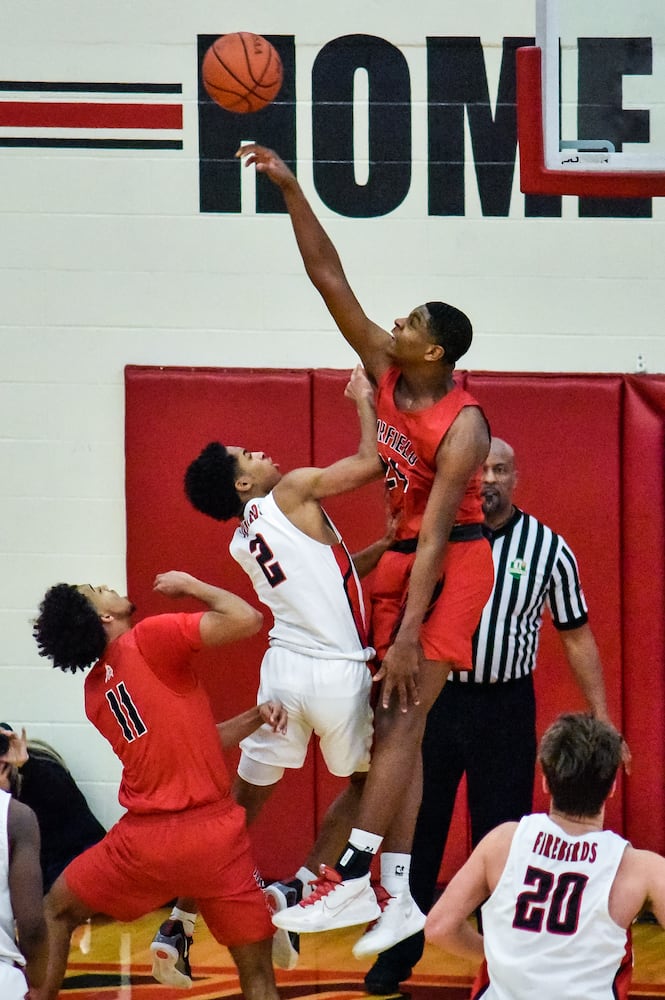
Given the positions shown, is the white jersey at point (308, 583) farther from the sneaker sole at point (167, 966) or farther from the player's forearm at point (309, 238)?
the sneaker sole at point (167, 966)

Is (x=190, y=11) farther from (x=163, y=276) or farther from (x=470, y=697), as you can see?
(x=470, y=697)

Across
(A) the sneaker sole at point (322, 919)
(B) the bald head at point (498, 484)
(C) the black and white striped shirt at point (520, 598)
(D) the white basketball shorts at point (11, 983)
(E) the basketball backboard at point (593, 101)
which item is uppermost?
(E) the basketball backboard at point (593, 101)

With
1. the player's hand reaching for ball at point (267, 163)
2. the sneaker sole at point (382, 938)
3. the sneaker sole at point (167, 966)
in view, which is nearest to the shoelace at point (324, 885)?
the sneaker sole at point (382, 938)

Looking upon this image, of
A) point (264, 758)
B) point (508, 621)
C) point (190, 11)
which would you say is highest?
point (190, 11)

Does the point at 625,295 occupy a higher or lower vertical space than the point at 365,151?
lower

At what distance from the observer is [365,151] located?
690 cm

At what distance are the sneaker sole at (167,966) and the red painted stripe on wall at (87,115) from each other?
12.4 ft

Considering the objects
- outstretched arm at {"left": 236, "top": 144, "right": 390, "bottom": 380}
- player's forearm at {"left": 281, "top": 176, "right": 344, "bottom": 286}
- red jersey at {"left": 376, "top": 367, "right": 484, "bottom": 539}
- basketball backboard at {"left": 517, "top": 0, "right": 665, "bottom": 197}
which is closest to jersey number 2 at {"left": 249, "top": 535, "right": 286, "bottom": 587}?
red jersey at {"left": 376, "top": 367, "right": 484, "bottom": 539}

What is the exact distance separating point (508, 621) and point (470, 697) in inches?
13.5

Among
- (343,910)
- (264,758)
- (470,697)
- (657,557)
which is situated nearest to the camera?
(343,910)

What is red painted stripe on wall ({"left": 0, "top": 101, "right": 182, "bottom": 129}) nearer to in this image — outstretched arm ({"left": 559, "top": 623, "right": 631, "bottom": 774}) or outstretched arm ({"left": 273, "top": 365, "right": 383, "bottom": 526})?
outstretched arm ({"left": 273, "top": 365, "right": 383, "bottom": 526})

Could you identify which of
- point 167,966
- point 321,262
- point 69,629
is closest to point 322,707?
point 69,629

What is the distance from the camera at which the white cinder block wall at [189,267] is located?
6871 mm

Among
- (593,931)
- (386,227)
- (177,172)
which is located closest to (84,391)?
(177,172)
